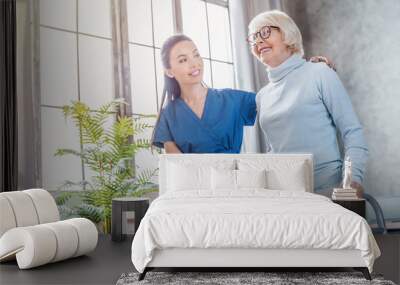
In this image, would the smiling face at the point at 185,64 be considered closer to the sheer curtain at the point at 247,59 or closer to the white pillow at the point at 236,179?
the sheer curtain at the point at 247,59

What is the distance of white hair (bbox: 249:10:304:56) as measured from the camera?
545 centimetres

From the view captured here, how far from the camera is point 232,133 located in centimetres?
547

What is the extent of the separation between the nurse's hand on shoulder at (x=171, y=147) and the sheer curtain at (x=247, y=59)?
2.25 ft

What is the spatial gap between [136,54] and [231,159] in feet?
5.13

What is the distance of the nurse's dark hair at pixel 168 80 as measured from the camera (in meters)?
5.52

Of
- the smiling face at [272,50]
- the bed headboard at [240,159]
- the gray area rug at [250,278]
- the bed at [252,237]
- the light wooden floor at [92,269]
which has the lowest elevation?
the gray area rug at [250,278]

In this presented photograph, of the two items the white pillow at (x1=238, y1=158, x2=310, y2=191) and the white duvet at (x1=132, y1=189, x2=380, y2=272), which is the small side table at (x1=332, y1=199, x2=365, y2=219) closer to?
the white pillow at (x1=238, y1=158, x2=310, y2=191)

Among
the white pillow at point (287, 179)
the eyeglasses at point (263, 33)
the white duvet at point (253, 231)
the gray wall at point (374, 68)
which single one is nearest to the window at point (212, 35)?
the eyeglasses at point (263, 33)

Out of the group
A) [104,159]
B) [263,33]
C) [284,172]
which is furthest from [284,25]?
[104,159]

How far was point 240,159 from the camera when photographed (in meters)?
5.23

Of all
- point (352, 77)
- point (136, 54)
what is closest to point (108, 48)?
point (136, 54)

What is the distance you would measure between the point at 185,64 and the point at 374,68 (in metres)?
1.94

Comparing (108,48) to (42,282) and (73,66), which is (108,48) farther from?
(42,282)

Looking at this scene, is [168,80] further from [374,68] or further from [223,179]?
[374,68]
